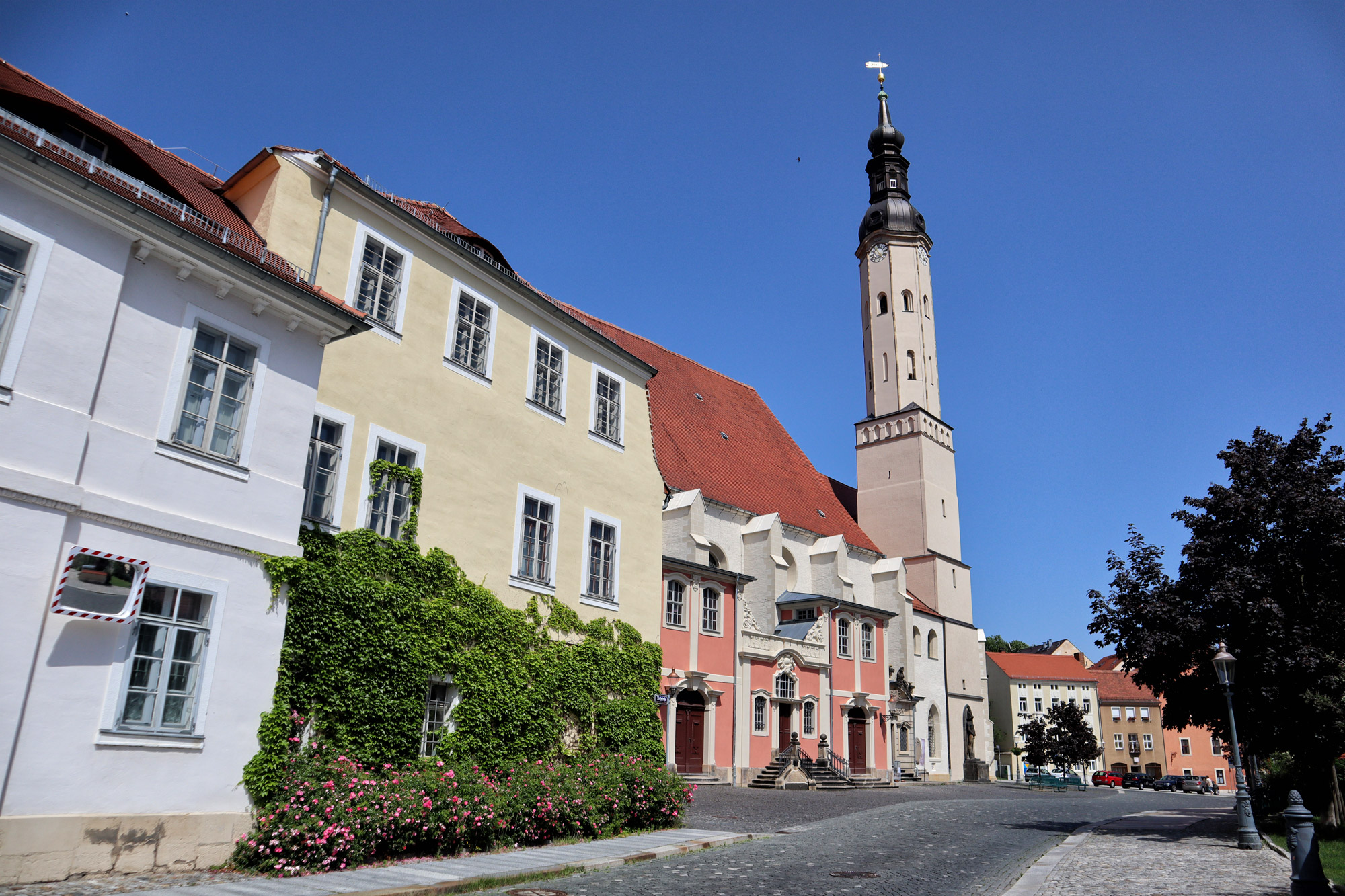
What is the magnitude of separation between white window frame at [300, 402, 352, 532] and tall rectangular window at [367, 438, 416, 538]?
0.46m

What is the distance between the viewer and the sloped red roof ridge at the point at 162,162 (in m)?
11.2

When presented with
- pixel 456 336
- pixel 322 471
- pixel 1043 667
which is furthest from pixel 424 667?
pixel 1043 667

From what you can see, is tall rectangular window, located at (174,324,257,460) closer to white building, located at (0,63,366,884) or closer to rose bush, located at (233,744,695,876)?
white building, located at (0,63,366,884)

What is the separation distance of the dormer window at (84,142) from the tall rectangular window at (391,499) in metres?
4.95

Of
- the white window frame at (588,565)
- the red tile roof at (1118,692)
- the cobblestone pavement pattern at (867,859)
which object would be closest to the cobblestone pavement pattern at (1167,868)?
the cobblestone pavement pattern at (867,859)

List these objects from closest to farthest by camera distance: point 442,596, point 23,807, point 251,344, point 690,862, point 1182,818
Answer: point 23,807 < point 251,344 < point 690,862 < point 442,596 < point 1182,818

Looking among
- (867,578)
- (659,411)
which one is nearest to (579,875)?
(659,411)

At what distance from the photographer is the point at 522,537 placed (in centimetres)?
1541

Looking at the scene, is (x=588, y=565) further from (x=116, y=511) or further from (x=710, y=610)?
(x=710, y=610)

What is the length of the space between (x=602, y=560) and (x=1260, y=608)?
12082 millimetres

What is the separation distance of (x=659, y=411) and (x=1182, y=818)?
20.7m

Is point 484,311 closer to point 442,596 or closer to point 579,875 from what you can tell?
point 442,596

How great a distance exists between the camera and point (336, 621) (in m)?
11.5

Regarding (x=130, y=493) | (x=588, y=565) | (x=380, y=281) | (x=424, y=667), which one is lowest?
(x=424, y=667)
